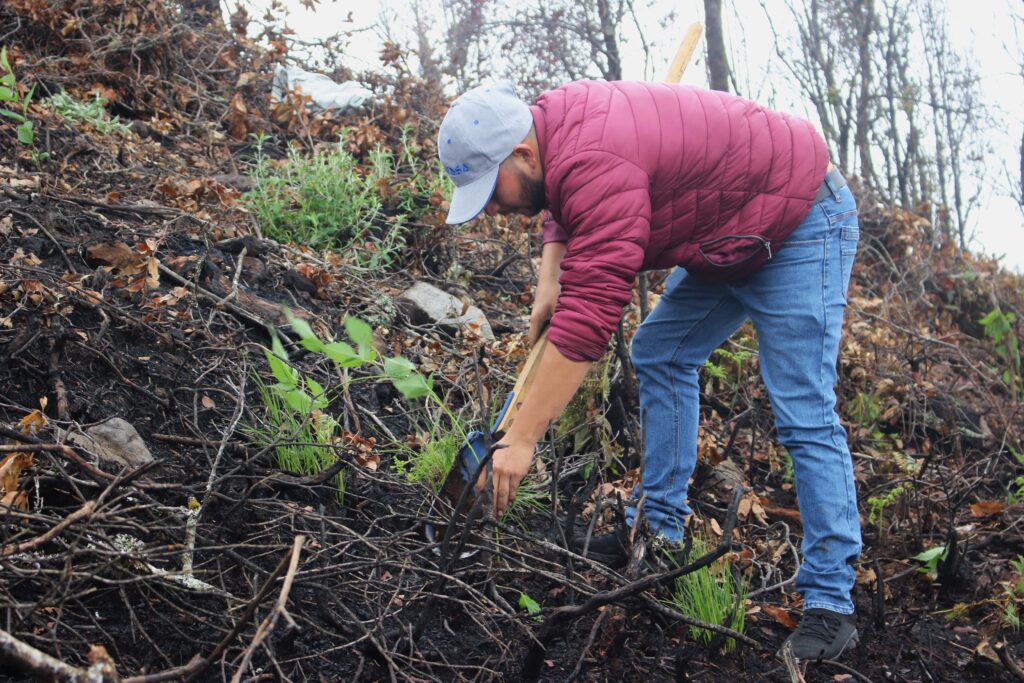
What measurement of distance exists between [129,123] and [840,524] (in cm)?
519

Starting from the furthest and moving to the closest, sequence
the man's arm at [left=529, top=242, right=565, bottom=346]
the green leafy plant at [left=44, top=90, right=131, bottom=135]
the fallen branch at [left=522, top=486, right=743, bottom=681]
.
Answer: the green leafy plant at [left=44, top=90, right=131, bottom=135] < the man's arm at [left=529, top=242, right=565, bottom=346] < the fallen branch at [left=522, top=486, right=743, bottom=681]

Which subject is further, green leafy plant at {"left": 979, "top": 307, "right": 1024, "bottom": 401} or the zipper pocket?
green leafy plant at {"left": 979, "top": 307, "right": 1024, "bottom": 401}

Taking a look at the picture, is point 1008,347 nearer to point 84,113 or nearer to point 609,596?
point 609,596

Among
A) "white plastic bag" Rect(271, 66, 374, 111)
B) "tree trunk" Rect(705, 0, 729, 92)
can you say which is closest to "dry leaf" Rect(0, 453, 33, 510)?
"white plastic bag" Rect(271, 66, 374, 111)

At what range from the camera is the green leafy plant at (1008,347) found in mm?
5310

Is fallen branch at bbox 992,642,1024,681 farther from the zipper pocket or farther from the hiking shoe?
the zipper pocket

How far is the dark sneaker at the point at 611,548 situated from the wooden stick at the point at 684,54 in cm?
200

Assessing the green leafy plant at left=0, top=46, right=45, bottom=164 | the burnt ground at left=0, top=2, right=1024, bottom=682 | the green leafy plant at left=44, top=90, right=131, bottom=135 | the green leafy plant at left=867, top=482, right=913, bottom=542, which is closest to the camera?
the burnt ground at left=0, top=2, right=1024, bottom=682

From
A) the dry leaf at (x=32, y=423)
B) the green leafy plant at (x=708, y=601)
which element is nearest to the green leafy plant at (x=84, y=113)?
the dry leaf at (x=32, y=423)

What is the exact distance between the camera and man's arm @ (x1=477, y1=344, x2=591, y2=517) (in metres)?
2.30

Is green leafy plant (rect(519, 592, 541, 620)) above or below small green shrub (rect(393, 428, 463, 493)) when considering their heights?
below

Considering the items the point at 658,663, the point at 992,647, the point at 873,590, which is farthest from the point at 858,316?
the point at 658,663

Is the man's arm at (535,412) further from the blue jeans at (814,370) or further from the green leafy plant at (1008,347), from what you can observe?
the green leafy plant at (1008,347)

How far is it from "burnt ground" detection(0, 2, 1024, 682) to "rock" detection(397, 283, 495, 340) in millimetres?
99
